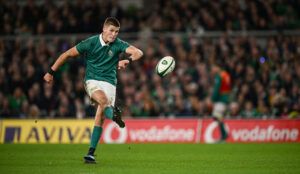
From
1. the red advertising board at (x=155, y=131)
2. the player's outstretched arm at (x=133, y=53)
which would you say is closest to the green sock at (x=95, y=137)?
the player's outstretched arm at (x=133, y=53)

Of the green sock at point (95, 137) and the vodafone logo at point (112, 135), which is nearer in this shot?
the green sock at point (95, 137)

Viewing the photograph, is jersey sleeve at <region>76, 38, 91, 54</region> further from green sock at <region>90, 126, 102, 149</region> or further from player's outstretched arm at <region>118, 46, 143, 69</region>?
green sock at <region>90, 126, 102, 149</region>

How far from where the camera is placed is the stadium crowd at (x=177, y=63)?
22.8 m

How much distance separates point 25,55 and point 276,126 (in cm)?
1019

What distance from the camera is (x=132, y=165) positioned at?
11.7 meters

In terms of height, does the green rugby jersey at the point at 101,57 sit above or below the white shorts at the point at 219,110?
below

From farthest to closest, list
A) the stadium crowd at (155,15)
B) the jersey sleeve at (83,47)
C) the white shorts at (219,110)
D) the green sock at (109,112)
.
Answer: the stadium crowd at (155,15), the white shorts at (219,110), the jersey sleeve at (83,47), the green sock at (109,112)

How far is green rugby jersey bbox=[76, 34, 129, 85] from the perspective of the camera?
1215cm

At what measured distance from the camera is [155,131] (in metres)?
21.5

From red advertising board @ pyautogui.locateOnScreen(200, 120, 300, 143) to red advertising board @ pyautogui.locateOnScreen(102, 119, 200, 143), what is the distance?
0.37 m

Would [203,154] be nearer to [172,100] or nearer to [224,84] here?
[224,84]

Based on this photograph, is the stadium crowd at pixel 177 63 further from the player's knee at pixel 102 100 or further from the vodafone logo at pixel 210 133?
the player's knee at pixel 102 100

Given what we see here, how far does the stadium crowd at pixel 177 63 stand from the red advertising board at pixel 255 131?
3.76 feet

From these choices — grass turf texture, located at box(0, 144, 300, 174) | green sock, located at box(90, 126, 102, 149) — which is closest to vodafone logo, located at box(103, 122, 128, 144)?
grass turf texture, located at box(0, 144, 300, 174)
